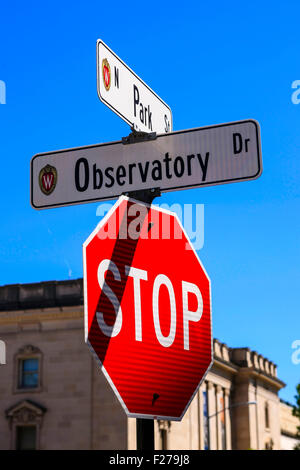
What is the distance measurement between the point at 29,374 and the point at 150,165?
154 ft

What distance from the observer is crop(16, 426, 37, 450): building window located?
1926 inches

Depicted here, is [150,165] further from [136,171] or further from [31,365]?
[31,365]

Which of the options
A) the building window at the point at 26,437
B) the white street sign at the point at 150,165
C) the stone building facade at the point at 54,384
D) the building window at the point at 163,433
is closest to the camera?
the white street sign at the point at 150,165

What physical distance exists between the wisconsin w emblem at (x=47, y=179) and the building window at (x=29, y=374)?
4641 cm

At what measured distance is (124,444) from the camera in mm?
45781

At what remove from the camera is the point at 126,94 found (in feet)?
15.2

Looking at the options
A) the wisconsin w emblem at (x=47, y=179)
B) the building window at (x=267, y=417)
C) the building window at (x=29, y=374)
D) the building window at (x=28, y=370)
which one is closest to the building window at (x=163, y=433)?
the building window at (x=28, y=370)

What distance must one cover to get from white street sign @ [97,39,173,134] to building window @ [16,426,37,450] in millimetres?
46326

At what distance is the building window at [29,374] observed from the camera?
49781 millimetres

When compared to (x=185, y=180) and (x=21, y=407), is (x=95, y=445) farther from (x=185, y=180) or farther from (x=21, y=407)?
(x=185, y=180)

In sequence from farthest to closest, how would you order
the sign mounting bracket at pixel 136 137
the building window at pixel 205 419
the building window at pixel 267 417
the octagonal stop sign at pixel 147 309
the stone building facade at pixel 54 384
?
the building window at pixel 267 417, the building window at pixel 205 419, the stone building facade at pixel 54 384, the sign mounting bracket at pixel 136 137, the octagonal stop sign at pixel 147 309

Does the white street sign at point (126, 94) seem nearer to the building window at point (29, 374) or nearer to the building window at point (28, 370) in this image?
the building window at point (28, 370)

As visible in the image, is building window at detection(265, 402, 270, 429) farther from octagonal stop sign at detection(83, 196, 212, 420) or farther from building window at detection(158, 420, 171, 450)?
octagonal stop sign at detection(83, 196, 212, 420)

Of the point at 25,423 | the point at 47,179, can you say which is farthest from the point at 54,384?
the point at 47,179
